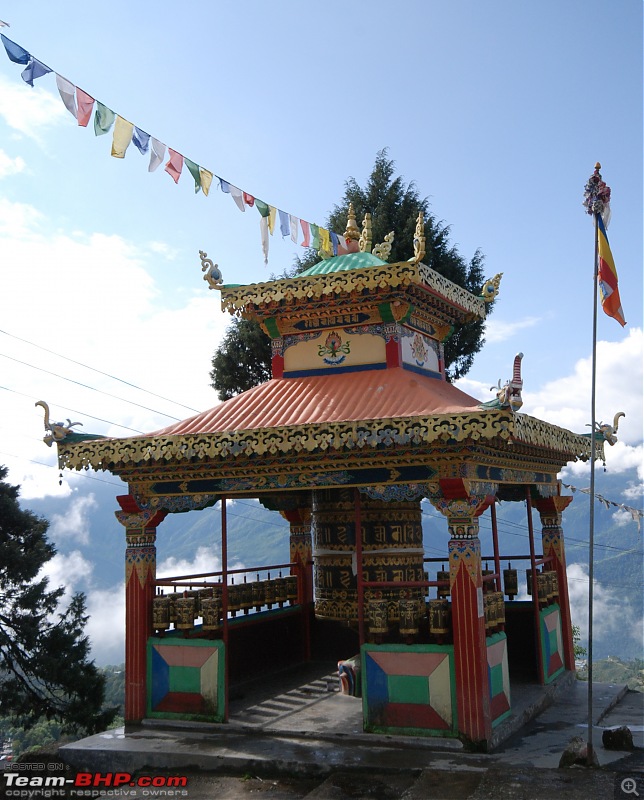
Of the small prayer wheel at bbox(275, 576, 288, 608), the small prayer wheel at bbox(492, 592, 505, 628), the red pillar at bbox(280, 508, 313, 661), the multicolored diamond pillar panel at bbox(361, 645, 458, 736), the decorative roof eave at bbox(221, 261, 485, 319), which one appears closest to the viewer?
the multicolored diamond pillar panel at bbox(361, 645, 458, 736)

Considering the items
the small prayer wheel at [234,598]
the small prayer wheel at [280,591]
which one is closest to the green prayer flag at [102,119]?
the small prayer wheel at [234,598]

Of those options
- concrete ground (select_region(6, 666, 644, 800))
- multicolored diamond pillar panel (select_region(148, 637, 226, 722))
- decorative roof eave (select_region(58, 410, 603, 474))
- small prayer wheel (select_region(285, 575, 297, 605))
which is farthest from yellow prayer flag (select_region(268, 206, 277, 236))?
concrete ground (select_region(6, 666, 644, 800))

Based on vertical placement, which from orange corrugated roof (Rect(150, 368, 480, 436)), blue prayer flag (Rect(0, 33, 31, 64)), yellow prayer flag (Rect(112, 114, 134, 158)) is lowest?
orange corrugated roof (Rect(150, 368, 480, 436))

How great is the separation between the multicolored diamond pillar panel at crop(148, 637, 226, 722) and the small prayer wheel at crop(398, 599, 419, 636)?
2341mm

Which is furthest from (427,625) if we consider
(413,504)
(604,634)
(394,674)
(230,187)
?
(604,634)

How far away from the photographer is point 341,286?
10406mm

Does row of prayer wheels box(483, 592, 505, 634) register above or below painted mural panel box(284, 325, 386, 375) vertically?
below

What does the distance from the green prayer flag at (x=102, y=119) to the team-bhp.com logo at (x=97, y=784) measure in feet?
23.9

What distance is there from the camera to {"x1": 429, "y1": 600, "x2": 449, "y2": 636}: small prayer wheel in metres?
8.52

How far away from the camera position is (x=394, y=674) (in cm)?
860

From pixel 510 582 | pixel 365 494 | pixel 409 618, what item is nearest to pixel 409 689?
pixel 409 618

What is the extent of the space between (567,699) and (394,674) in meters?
3.69

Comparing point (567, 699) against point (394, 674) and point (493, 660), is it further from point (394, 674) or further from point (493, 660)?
point (394, 674)

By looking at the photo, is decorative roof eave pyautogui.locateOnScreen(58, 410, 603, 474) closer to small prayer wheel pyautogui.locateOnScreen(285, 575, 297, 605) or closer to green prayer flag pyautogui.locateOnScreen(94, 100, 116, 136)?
green prayer flag pyautogui.locateOnScreen(94, 100, 116, 136)
